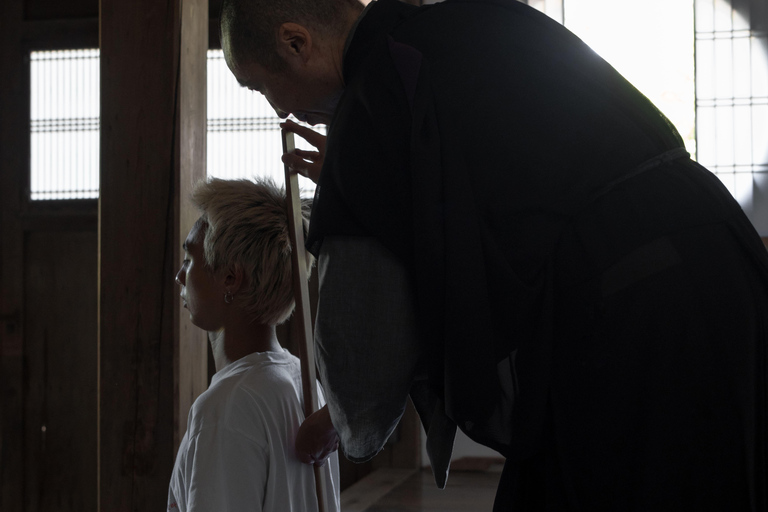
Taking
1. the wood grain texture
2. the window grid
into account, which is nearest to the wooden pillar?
the wood grain texture

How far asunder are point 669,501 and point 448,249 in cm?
32

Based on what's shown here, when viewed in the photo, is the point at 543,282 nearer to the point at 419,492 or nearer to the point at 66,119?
the point at 419,492

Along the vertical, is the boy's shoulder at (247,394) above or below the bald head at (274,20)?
below

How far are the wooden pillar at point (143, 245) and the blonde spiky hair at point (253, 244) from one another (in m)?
0.33

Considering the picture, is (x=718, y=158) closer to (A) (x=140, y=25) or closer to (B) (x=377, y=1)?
(A) (x=140, y=25)

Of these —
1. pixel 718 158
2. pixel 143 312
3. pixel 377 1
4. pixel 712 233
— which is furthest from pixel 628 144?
pixel 718 158

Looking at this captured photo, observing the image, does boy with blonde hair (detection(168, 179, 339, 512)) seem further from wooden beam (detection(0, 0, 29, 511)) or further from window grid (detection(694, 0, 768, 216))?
wooden beam (detection(0, 0, 29, 511))

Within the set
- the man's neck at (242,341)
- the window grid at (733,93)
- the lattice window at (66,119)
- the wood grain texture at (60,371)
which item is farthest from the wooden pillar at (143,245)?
the window grid at (733,93)

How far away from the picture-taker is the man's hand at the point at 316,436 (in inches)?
47.6

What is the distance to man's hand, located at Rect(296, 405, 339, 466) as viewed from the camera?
1.21 meters

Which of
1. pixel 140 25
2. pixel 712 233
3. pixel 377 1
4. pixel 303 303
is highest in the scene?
pixel 140 25

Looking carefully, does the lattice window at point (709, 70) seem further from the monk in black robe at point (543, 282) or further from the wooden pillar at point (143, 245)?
the monk in black robe at point (543, 282)

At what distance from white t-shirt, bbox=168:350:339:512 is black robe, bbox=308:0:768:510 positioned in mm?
599

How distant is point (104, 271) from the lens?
1.92m
